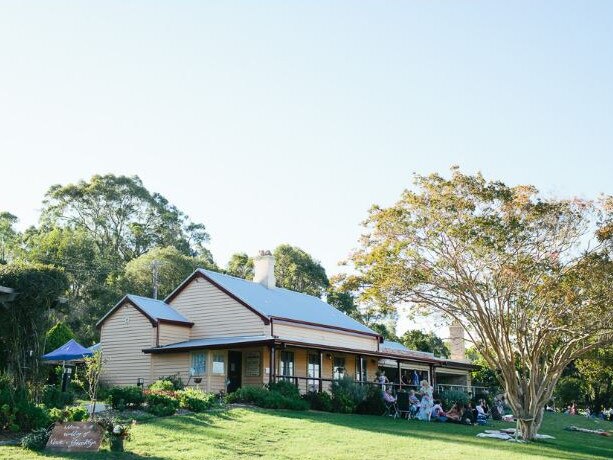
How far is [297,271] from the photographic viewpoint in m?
60.6

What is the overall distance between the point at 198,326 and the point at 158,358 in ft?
7.91

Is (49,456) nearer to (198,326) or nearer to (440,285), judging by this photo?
(440,285)

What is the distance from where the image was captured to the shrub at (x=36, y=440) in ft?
47.6

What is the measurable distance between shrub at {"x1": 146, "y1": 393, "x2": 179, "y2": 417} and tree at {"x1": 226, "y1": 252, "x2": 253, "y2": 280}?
41073mm

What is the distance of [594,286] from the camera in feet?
71.4

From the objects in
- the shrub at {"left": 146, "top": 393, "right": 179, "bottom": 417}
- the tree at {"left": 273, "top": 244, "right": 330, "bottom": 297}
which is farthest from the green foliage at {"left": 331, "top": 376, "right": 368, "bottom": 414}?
the tree at {"left": 273, "top": 244, "right": 330, "bottom": 297}

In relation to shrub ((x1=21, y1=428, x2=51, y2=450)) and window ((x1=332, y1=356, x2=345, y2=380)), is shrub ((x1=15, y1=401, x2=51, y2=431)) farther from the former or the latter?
window ((x1=332, y1=356, x2=345, y2=380))

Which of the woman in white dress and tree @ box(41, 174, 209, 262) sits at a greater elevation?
tree @ box(41, 174, 209, 262)

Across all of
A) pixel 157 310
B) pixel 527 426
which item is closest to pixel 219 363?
pixel 157 310

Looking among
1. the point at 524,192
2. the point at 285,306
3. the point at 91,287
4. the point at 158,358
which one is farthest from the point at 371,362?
the point at 91,287

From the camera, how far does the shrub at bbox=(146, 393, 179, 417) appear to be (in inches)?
806

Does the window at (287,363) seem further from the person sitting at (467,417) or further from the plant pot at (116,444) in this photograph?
the plant pot at (116,444)

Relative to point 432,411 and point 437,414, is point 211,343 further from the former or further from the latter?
point 437,414

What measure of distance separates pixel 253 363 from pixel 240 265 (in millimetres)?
31923
